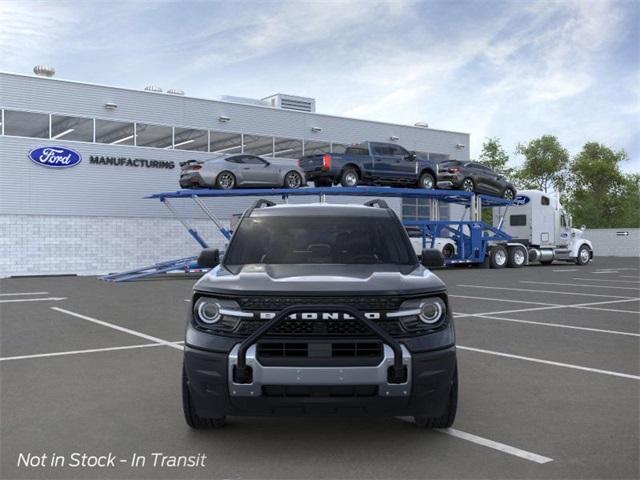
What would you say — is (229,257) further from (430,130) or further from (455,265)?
(430,130)

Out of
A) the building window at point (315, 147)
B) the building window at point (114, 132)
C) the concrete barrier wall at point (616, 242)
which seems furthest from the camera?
the concrete barrier wall at point (616, 242)

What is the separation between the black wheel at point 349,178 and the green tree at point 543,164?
5306 centimetres

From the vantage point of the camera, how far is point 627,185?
75562 millimetres

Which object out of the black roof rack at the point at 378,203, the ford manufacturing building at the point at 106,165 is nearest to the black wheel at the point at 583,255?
the ford manufacturing building at the point at 106,165

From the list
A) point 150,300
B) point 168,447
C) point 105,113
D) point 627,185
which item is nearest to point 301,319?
point 168,447

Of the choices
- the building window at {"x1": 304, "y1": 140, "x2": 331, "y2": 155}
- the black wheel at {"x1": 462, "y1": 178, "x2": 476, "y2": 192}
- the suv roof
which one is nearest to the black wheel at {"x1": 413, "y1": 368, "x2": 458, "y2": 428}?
the suv roof

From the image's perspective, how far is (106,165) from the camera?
29000 mm

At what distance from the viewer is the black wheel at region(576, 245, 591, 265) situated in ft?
109

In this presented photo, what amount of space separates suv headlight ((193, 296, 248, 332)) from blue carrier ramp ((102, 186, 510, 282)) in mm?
18996

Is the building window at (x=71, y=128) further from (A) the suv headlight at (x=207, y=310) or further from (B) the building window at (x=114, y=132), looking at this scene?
(A) the suv headlight at (x=207, y=310)

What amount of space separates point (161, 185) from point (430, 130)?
57.4 feet

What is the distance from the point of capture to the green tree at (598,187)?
7238cm

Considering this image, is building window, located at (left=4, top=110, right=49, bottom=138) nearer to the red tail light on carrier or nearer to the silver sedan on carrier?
the silver sedan on carrier

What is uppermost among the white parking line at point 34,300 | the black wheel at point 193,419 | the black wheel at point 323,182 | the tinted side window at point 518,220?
the black wheel at point 323,182
